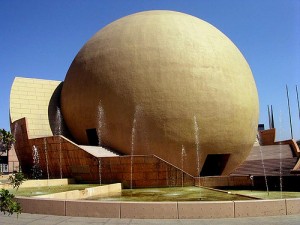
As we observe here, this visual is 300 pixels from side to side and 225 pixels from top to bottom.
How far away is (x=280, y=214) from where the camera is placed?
23.8 feet

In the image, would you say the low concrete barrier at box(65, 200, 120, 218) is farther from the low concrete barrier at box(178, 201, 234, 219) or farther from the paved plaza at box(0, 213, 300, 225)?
the low concrete barrier at box(178, 201, 234, 219)

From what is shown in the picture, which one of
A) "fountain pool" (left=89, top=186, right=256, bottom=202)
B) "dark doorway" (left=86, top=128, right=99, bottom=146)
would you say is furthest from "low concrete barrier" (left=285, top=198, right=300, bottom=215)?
"dark doorway" (left=86, top=128, right=99, bottom=146)

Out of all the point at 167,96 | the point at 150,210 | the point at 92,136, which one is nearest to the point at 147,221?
the point at 150,210

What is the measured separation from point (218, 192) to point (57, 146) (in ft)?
26.3

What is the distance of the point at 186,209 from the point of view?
7.03 meters

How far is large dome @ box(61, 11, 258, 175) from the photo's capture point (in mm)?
16500

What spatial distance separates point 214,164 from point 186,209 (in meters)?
12.6

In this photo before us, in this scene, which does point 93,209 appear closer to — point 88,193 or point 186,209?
point 186,209

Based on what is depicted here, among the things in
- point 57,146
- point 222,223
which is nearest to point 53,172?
point 57,146

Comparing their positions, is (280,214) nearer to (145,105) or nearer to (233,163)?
(145,105)

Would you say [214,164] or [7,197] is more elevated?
[7,197]

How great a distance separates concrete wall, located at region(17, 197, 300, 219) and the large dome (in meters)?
9.29

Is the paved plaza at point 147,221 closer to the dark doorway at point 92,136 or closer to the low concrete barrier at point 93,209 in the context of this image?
the low concrete barrier at point 93,209

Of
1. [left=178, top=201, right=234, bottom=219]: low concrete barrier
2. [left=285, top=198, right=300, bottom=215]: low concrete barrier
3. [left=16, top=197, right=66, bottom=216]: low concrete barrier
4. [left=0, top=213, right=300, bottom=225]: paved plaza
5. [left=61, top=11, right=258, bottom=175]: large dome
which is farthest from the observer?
[left=61, top=11, right=258, bottom=175]: large dome
